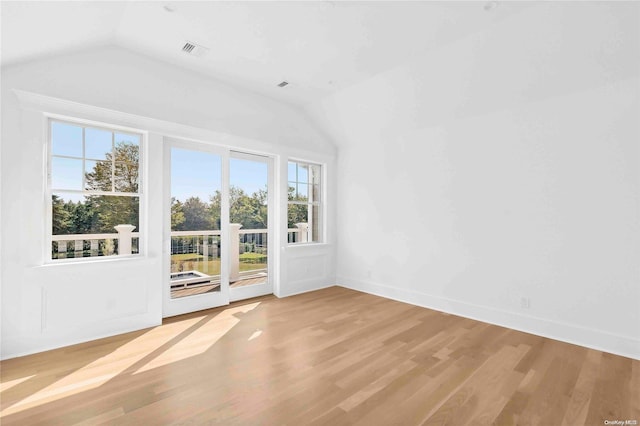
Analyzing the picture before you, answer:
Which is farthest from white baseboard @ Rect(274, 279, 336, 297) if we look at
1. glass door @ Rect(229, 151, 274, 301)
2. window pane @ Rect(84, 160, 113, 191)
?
window pane @ Rect(84, 160, 113, 191)

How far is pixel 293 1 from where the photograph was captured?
2760mm

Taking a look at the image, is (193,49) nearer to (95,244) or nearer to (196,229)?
(196,229)

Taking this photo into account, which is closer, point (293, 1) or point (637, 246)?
point (293, 1)

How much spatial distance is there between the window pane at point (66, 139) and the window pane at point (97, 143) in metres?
0.07

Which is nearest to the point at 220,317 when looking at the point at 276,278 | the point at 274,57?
the point at 276,278

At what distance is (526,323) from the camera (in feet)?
12.2

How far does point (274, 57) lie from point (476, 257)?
371 cm

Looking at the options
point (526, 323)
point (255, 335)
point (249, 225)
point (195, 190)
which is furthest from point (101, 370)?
point (526, 323)

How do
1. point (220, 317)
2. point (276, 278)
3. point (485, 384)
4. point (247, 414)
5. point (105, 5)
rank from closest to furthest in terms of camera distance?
1. point (247, 414)
2. point (485, 384)
3. point (105, 5)
4. point (220, 317)
5. point (276, 278)

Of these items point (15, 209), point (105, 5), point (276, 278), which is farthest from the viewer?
point (276, 278)

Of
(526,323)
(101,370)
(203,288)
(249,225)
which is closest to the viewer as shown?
(101,370)

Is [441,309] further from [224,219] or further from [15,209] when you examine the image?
[15,209]

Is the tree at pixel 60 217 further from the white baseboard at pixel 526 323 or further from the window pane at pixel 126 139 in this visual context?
the white baseboard at pixel 526 323

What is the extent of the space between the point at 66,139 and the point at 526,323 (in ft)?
18.7
